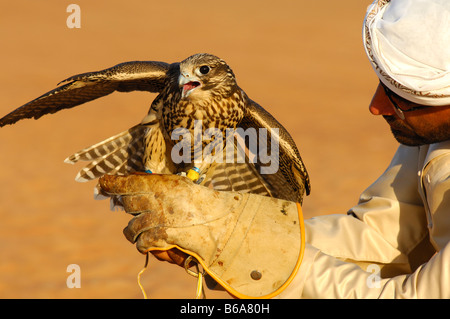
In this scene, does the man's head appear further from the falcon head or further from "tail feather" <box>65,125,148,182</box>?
"tail feather" <box>65,125,148,182</box>

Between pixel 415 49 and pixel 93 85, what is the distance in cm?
231

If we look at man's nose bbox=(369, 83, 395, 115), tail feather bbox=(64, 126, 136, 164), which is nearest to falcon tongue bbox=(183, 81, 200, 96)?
tail feather bbox=(64, 126, 136, 164)

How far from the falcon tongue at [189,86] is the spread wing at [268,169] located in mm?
412

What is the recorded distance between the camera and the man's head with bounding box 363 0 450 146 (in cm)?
253

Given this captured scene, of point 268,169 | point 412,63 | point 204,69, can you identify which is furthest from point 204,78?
point 412,63

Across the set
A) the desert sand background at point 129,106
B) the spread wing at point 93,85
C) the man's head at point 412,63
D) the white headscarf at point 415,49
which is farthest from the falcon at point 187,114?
the desert sand background at point 129,106

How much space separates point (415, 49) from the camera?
8.39 feet

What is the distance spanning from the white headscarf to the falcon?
169cm

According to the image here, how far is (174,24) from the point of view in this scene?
21.6m

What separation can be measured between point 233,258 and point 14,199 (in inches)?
286

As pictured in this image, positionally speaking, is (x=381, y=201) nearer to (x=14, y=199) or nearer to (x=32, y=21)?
(x=14, y=199)

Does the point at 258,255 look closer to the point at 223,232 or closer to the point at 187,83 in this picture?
the point at 223,232

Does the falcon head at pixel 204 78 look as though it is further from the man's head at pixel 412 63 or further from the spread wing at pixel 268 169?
the man's head at pixel 412 63

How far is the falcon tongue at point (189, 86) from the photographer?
422 cm
